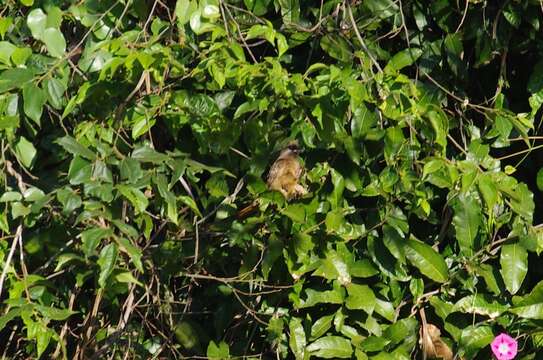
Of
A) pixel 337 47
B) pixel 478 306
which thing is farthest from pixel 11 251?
pixel 478 306

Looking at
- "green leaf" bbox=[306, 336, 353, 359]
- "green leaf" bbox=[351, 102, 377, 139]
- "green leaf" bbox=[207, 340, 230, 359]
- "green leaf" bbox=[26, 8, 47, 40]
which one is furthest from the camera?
"green leaf" bbox=[207, 340, 230, 359]

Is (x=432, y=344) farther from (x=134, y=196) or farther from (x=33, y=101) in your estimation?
(x=33, y=101)

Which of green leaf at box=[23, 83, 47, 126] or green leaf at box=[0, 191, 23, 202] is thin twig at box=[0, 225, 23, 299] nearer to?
green leaf at box=[0, 191, 23, 202]

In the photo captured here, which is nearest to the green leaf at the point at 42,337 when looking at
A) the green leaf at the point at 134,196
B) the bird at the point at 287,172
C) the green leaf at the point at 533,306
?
the green leaf at the point at 134,196

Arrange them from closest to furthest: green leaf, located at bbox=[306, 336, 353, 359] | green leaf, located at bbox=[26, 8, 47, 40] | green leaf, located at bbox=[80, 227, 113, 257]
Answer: green leaf, located at bbox=[80, 227, 113, 257], green leaf, located at bbox=[26, 8, 47, 40], green leaf, located at bbox=[306, 336, 353, 359]

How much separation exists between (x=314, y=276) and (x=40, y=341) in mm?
921

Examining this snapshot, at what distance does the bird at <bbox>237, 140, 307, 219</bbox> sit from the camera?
2887 mm

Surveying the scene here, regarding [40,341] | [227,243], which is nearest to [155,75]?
[227,243]

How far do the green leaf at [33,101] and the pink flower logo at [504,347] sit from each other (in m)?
1.67

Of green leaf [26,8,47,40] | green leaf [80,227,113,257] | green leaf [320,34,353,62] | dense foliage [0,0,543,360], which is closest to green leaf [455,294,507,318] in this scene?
dense foliage [0,0,543,360]

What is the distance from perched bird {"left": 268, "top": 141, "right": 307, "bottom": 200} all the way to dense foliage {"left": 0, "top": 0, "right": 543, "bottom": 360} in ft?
0.12

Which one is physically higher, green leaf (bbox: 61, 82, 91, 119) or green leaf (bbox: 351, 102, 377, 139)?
green leaf (bbox: 61, 82, 91, 119)

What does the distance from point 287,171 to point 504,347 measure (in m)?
0.97

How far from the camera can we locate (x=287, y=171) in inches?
114
